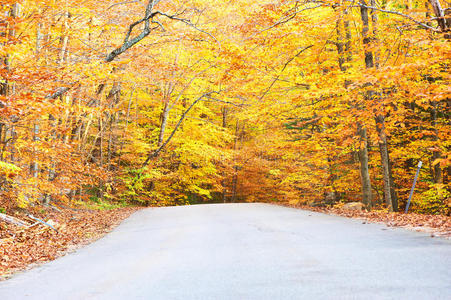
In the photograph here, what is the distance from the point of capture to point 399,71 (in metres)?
A: 8.32

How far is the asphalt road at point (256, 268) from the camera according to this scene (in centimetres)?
435

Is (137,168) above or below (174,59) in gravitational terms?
below

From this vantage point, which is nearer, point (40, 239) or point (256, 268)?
point (256, 268)

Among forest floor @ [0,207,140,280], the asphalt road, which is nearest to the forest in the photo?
forest floor @ [0,207,140,280]

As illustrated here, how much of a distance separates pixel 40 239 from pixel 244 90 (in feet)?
38.0

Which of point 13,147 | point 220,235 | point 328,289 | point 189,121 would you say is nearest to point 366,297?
point 328,289

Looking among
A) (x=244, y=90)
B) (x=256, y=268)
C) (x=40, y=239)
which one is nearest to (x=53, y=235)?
(x=40, y=239)

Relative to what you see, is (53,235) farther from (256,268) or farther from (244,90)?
(244,90)

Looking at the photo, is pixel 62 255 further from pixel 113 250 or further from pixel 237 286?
pixel 237 286

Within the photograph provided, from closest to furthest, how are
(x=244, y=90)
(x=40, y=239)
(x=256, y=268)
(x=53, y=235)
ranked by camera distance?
(x=256, y=268)
(x=40, y=239)
(x=53, y=235)
(x=244, y=90)

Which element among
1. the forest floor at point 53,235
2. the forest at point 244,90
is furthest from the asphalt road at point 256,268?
the forest at point 244,90

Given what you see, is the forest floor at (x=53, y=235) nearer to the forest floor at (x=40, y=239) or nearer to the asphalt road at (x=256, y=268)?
the forest floor at (x=40, y=239)

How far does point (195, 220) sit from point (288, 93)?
7.63 metres

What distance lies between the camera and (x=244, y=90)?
18328mm
